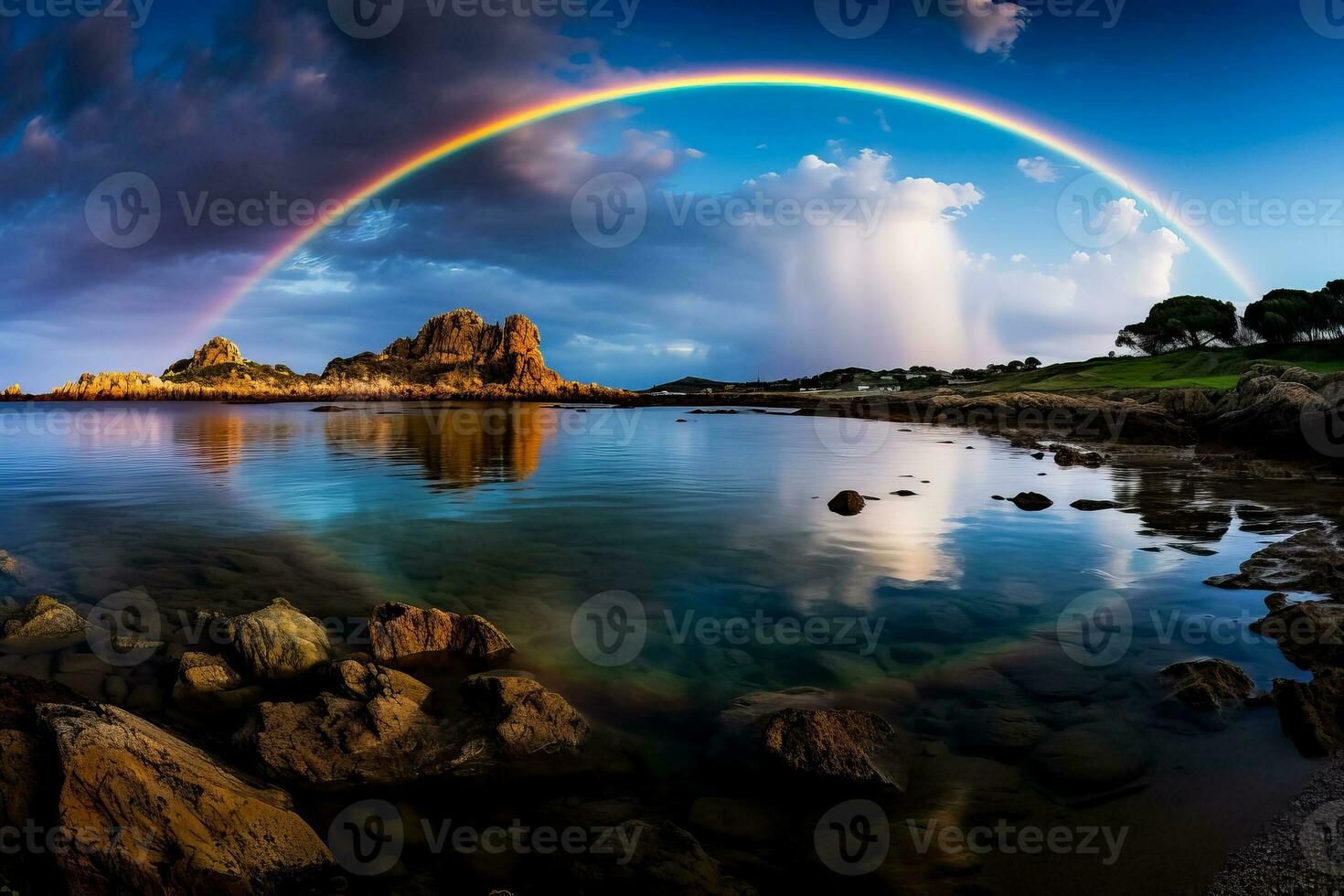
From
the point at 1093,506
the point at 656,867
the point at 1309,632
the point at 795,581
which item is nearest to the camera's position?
the point at 656,867

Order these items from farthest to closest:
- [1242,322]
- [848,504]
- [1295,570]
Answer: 1. [1242,322]
2. [848,504]
3. [1295,570]

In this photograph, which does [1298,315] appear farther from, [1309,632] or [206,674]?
[206,674]

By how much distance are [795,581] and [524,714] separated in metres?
8.23

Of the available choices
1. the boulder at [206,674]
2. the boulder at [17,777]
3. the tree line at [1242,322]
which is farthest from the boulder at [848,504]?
the tree line at [1242,322]

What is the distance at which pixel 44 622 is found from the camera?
33.7 feet

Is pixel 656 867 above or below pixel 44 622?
below

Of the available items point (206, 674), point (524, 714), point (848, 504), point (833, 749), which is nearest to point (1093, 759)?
point (833, 749)

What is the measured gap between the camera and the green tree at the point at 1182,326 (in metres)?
106

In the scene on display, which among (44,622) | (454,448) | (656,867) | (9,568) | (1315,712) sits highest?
(454,448)

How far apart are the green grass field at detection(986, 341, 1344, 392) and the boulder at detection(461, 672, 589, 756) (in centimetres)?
8230

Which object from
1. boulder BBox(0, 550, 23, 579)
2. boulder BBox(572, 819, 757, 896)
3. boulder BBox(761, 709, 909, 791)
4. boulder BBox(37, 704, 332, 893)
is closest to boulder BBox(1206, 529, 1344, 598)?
boulder BBox(761, 709, 909, 791)

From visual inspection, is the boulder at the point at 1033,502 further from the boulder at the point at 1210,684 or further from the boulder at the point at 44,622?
the boulder at the point at 44,622

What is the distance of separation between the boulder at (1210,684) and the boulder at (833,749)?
3988 mm

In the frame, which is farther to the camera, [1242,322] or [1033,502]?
[1242,322]
